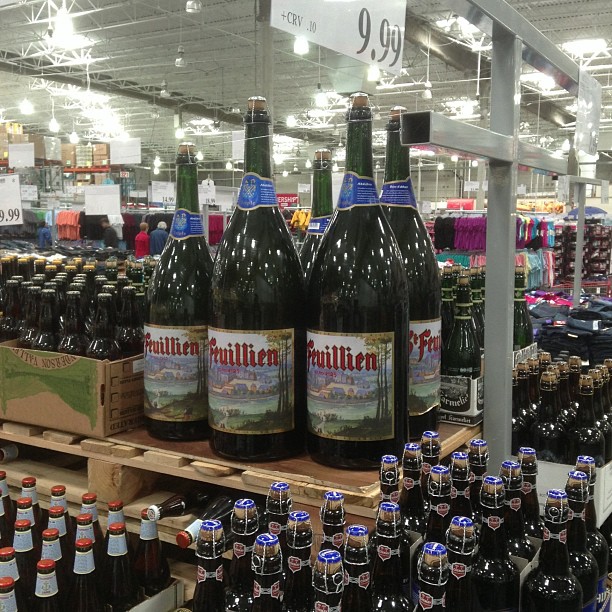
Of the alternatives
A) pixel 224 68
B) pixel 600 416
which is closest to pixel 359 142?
pixel 600 416

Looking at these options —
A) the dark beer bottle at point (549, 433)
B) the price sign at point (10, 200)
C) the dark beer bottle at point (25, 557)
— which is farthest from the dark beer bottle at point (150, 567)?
the price sign at point (10, 200)

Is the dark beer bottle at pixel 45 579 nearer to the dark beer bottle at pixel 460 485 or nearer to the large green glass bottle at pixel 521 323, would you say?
the dark beer bottle at pixel 460 485

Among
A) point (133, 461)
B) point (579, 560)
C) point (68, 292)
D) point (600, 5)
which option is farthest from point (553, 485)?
point (600, 5)

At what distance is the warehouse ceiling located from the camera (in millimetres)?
9622

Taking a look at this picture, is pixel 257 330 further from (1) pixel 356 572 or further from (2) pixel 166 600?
(2) pixel 166 600

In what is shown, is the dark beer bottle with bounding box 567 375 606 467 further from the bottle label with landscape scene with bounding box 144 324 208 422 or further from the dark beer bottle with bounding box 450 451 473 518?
the bottle label with landscape scene with bounding box 144 324 208 422

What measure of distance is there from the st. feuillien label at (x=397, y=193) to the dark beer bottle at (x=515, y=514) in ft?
2.16

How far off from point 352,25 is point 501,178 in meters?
0.41

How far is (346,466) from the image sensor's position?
1.27 metres

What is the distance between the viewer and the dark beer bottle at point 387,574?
40.1 inches

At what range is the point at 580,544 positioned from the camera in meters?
1.28

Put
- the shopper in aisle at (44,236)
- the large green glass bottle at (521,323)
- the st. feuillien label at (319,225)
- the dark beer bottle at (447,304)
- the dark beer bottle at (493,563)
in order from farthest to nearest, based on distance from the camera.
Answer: the shopper in aisle at (44,236) < the large green glass bottle at (521,323) < the dark beer bottle at (447,304) < the st. feuillien label at (319,225) < the dark beer bottle at (493,563)

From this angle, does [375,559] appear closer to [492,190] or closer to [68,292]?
[492,190]

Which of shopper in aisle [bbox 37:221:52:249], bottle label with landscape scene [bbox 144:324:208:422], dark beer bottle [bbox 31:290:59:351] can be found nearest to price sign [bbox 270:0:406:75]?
bottle label with landscape scene [bbox 144:324:208:422]
